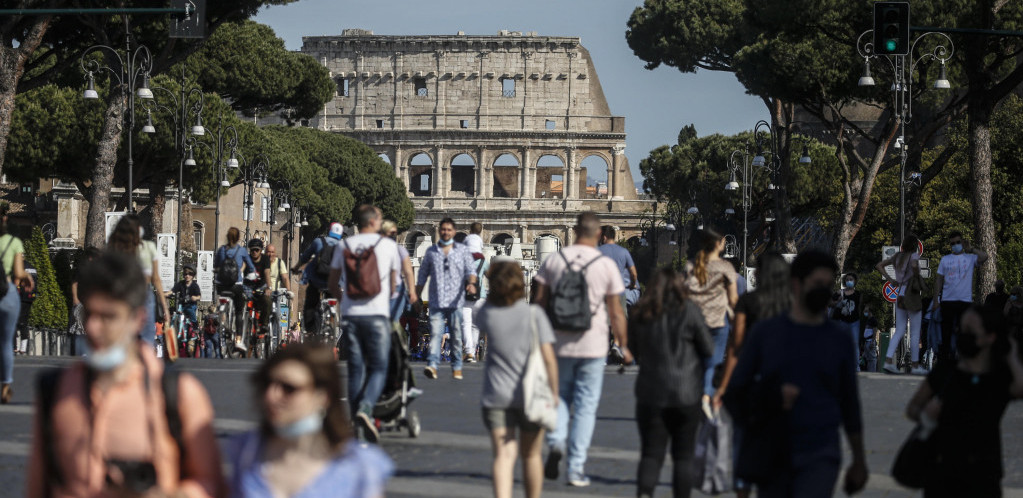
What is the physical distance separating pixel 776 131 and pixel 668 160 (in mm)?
33097

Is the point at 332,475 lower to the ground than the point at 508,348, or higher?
lower

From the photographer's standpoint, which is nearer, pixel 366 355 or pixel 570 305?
pixel 570 305

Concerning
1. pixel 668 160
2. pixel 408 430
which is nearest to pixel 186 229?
pixel 668 160

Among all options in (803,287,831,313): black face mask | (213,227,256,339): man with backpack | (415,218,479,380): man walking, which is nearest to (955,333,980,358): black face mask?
(803,287,831,313): black face mask

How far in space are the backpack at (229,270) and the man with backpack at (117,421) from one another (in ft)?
41.6

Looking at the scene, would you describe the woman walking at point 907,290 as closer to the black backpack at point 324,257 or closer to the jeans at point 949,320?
the jeans at point 949,320

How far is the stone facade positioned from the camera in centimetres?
8981

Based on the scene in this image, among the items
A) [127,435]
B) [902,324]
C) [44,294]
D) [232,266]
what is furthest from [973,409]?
[44,294]

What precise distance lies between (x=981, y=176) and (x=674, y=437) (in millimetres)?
14037

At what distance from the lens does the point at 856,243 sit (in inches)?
1842

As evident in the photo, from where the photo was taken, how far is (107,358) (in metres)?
3.32

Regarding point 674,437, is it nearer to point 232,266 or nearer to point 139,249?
point 139,249

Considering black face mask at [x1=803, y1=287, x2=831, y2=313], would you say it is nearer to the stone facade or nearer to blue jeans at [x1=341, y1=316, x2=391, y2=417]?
blue jeans at [x1=341, y1=316, x2=391, y2=417]

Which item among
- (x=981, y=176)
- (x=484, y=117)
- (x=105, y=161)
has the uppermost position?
(x=484, y=117)
